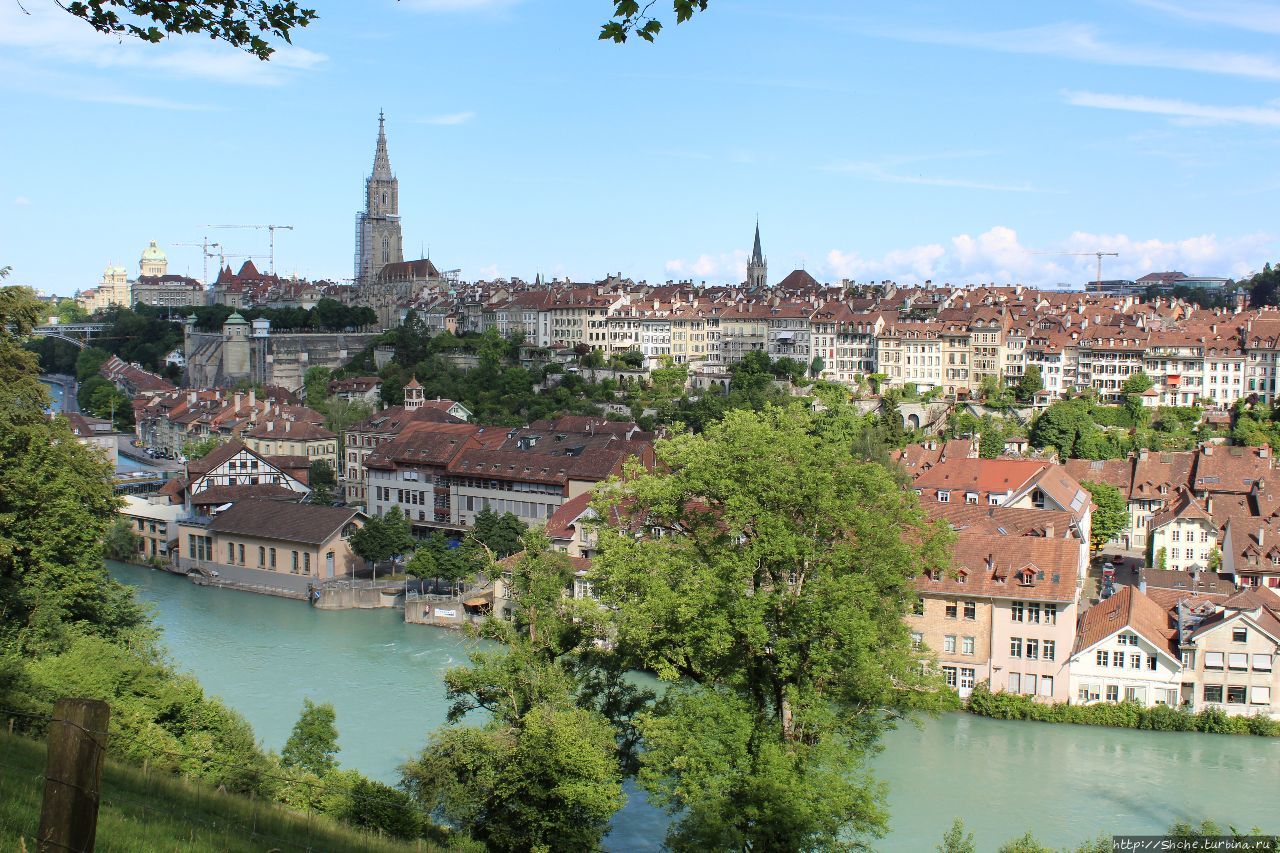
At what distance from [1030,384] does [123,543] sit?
26.7 m

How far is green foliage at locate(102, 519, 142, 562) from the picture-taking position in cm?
2784

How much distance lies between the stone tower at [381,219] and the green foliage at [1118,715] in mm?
69709

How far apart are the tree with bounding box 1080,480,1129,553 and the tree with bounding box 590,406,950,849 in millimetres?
14502

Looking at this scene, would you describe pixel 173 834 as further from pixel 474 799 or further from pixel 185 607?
pixel 185 607

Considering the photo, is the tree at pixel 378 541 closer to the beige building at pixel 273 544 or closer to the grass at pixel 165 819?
the beige building at pixel 273 544

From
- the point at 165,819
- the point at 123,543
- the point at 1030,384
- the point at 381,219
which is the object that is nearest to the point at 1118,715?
the point at 165,819

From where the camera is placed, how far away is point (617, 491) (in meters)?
12.6

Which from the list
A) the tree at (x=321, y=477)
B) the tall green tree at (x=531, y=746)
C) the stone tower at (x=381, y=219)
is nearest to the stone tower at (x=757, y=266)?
the stone tower at (x=381, y=219)

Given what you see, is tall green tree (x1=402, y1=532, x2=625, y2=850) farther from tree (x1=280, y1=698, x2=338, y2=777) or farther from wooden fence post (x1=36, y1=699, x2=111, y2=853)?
wooden fence post (x1=36, y1=699, x2=111, y2=853)

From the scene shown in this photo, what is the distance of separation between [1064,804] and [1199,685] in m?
3.84

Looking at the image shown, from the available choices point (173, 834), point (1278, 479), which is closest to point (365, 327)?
point (1278, 479)

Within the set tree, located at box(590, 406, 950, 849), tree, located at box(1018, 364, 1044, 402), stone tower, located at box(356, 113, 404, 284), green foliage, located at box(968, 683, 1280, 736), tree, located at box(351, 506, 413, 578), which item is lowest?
green foliage, located at box(968, 683, 1280, 736)

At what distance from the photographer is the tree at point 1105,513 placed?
1009 inches

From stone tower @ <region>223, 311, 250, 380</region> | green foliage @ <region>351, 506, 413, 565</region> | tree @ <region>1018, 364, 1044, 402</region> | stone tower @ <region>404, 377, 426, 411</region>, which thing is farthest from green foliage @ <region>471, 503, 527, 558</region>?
stone tower @ <region>223, 311, 250, 380</region>
